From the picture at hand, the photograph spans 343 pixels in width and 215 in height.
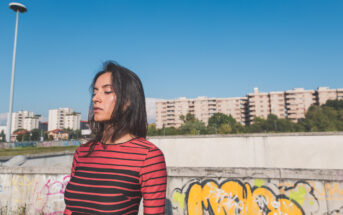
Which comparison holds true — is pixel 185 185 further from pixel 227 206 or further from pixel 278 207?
pixel 278 207

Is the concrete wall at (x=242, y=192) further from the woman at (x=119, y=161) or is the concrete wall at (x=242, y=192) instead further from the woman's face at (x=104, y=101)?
the woman's face at (x=104, y=101)

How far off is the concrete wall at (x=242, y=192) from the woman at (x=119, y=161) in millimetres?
4233

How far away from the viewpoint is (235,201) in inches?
200

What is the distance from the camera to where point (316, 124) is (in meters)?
57.0

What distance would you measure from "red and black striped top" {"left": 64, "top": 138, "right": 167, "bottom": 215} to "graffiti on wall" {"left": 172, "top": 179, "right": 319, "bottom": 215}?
4327 mm

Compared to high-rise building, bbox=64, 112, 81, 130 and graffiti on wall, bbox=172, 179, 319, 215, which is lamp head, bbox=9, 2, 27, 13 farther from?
high-rise building, bbox=64, 112, 81, 130

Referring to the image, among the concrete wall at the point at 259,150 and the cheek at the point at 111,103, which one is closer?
the cheek at the point at 111,103

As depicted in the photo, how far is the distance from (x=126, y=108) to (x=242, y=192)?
4.58 metres

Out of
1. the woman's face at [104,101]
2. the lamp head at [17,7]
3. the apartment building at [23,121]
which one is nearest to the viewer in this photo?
the woman's face at [104,101]

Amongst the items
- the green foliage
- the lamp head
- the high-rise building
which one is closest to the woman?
the lamp head

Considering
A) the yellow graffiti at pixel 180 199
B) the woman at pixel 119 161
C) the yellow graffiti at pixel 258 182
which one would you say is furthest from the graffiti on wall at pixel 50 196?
the woman at pixel 119 161

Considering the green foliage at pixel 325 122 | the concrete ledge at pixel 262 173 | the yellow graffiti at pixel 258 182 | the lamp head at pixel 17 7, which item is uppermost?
the lamp head at pixel 17 7

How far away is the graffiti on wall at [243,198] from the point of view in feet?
15.5

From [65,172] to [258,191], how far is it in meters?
5.35
